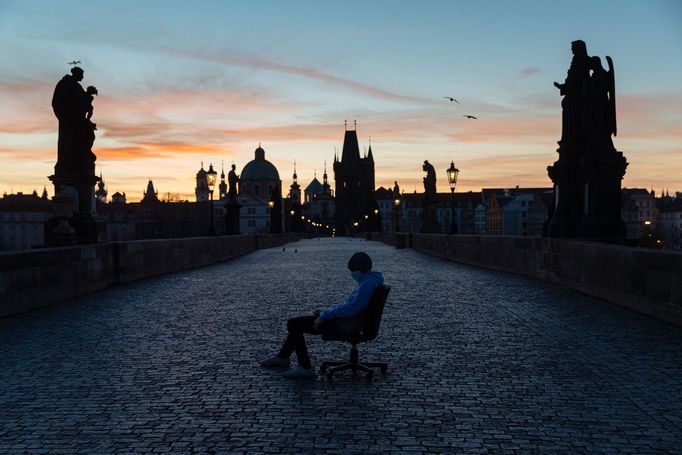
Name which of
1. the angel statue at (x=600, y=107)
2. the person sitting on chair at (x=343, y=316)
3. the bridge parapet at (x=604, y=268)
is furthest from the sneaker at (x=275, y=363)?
the angel statue at (x=600, y=107)

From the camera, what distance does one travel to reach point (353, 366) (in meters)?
7.03

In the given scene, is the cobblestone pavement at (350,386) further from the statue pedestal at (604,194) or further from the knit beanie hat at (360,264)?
the statue pedestal at (604,194)

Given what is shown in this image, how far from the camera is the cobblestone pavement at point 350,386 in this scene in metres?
4.99

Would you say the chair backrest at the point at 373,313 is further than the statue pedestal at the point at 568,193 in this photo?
No

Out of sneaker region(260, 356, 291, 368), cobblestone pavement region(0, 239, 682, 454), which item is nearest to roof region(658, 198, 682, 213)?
cobblestone pavement region(0, 239, 682, 454)

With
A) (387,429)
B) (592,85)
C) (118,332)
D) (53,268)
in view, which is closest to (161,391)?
(387,429)

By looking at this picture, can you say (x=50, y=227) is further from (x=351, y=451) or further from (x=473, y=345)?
(x=351, y=451)

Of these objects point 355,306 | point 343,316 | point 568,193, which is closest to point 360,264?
point 355,306

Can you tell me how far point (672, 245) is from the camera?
162 metres

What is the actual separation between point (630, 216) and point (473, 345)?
135635 mm

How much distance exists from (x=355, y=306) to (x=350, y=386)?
2.43 ft

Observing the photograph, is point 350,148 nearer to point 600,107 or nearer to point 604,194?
point 600,107

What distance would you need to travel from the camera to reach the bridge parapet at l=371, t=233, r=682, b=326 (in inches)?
408

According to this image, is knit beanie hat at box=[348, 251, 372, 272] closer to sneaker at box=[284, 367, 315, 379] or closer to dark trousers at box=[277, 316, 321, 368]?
dark trousers at box=[277, 316, 321, 368]
